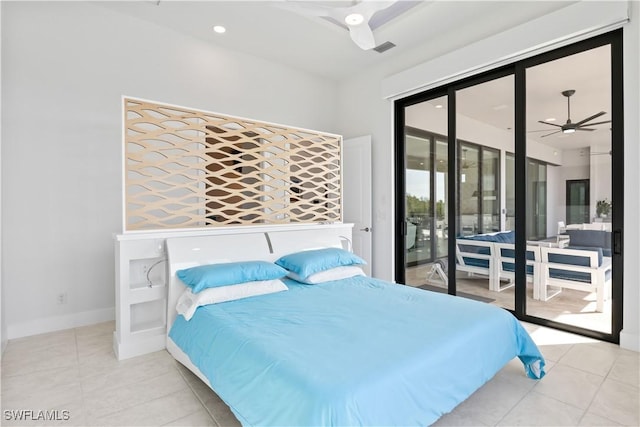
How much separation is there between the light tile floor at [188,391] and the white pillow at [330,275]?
3.71ft

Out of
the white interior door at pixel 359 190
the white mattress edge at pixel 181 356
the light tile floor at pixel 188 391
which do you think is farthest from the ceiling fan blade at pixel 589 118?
the white mattress edge at pixel 181 356

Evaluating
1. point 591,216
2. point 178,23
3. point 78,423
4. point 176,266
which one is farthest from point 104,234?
point 591,216

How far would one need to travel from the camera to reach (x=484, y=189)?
3.75 m

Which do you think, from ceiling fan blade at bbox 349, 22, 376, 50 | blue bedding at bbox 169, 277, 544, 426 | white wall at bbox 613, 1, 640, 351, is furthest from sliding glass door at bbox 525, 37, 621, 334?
ceiling fan blade at bbox 349, 22, 376, 50

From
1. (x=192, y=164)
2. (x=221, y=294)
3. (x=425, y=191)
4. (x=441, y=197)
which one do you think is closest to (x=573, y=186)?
(x=441, y=197)

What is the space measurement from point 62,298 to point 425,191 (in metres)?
4.16

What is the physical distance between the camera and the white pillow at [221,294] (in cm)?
235

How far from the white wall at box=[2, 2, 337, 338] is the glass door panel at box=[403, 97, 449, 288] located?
2964 millimetres

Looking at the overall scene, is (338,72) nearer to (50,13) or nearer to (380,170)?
(380,170)

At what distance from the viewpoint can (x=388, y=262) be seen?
179 inches

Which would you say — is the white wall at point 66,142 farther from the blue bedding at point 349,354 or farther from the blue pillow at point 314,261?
the blue pillow at point 314,261

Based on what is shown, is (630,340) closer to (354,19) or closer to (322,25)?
(354,19)

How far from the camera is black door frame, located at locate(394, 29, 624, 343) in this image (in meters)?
2.75

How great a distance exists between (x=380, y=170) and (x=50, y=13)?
154 inches
